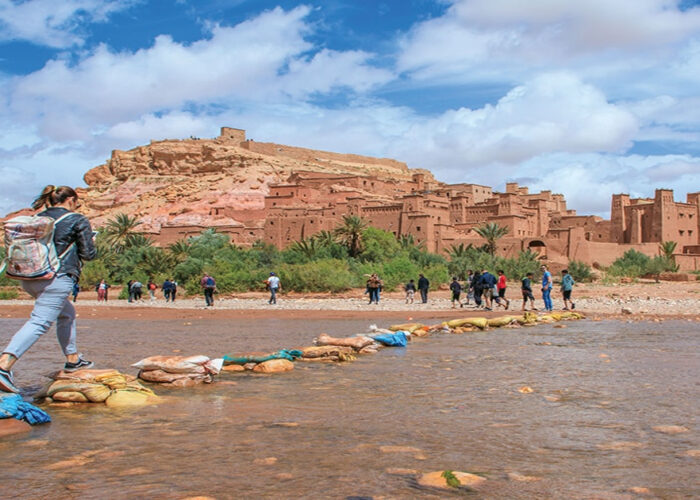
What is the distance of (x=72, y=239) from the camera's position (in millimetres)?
5508

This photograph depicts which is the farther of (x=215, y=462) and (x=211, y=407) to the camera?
(x=211, y=407)

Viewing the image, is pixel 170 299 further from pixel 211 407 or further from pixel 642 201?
pixel 642 201

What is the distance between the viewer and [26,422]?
4.52 metres

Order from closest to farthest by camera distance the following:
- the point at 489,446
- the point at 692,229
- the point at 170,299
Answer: the point at 489,446
the point at 170,299
the point at 692,229

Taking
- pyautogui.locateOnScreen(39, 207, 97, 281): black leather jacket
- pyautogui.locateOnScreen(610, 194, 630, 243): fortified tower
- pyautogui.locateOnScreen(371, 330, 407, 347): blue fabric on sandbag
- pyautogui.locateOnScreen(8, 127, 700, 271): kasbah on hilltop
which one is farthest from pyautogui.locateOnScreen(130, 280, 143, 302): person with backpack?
pyautogui.locateOnScreen(610, 194, 630, 243): fortified tower

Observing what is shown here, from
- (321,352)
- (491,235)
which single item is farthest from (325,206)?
(321,352)

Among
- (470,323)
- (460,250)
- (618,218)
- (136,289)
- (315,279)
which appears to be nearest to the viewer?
(470,323)

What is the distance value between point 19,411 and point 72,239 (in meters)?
1.53

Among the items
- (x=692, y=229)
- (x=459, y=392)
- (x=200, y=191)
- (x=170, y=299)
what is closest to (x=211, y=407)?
(x=459, y=392)

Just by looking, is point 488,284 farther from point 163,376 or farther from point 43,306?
point 43,306

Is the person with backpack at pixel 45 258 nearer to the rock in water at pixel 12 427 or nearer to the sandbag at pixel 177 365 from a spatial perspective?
the rock in water at pixel 12 427

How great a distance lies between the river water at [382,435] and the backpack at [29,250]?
1099 mm

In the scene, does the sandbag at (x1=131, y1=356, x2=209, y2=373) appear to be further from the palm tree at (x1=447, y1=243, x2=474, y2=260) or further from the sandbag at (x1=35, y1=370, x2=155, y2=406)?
the palm tree at (x1=447, y1=243, x2=474, y2=260)

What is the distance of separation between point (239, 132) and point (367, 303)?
6214 cm
